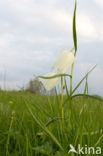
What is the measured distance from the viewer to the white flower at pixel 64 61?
0.95 m

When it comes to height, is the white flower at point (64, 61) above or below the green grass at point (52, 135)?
above

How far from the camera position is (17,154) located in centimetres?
120

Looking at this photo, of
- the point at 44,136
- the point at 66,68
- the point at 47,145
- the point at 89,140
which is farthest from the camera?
the point at 44,136

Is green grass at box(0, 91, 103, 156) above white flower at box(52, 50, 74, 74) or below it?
below

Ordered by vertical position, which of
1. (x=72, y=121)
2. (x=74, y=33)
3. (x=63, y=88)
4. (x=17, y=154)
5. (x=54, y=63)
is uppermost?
(x=74, y=33)

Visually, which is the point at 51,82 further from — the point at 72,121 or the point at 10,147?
the point at 10,147

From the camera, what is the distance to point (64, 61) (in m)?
0.96

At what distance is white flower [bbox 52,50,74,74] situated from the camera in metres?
0.95

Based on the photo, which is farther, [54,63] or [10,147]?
[10,147]

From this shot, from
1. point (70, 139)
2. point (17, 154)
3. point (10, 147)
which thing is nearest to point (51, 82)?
point (70, 139)

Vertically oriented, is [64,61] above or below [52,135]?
above

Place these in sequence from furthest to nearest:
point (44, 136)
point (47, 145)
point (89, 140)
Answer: point (44, 136) < point (47, 145) < point (89, 140)

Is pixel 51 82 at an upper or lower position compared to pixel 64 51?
lower

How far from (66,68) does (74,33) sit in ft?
0.52
